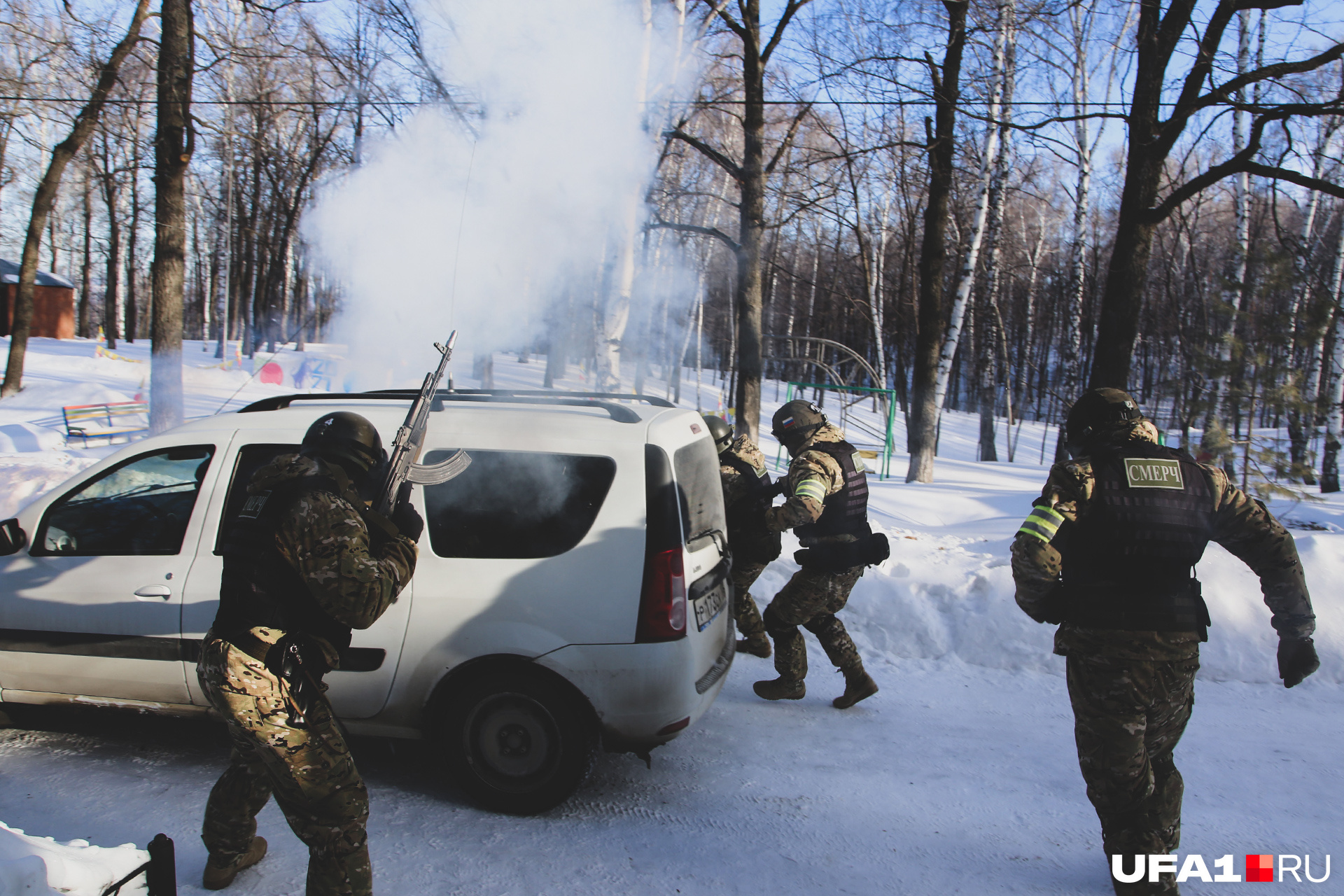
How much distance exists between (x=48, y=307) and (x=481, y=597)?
45.2 metres

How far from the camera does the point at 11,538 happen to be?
341 centimetres

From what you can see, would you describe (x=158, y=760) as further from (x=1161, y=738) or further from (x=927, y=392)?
(x=927, y=392)

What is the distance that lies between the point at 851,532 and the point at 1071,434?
1.70m

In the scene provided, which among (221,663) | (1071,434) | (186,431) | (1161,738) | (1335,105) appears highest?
(1335,105)

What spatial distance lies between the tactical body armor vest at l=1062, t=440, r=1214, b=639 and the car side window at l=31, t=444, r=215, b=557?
3643 millimetres

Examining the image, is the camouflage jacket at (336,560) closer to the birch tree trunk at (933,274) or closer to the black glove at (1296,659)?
the black glove at (1296,659)

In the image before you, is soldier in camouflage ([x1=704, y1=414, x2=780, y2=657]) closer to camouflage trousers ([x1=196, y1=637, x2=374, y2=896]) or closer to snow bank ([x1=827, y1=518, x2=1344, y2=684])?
snow bank ([x1=827, y1=518, x2=1344, y2=684])

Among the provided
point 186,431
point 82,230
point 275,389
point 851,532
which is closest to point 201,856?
point 186,431

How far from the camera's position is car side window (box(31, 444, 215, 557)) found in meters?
3.47

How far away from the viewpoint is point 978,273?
106 ft

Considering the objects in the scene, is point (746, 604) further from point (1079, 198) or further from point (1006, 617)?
point (1079, 198)

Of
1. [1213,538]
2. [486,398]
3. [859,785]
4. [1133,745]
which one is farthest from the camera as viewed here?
[486,398]

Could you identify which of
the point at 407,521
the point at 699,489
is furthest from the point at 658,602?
the point at 407,521

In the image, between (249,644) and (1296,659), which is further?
(1296,659)
